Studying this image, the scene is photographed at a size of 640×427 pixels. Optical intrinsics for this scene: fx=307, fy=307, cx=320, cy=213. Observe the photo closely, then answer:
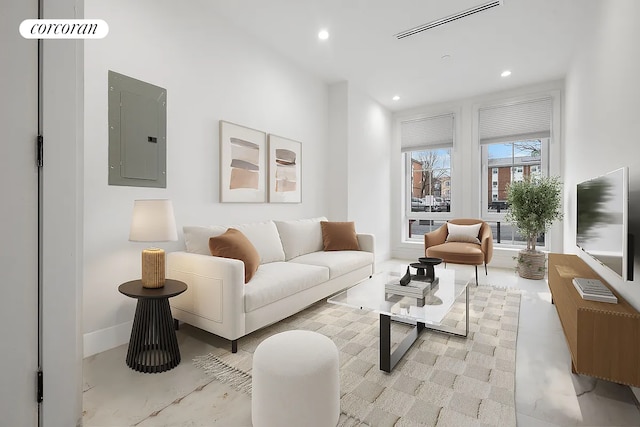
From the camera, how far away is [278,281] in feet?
8.31

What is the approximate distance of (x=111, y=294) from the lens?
7.73ft

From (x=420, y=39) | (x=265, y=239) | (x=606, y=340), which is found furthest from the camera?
(x=420, y=39)

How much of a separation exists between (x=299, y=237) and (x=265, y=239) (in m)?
0.59

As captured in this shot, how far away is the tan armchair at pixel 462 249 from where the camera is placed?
3994 millimetres

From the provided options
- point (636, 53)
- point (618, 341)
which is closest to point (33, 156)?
point (618, 341)

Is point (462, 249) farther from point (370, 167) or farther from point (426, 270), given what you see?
point (370, 167)

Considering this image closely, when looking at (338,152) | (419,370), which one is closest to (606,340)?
(419,370)

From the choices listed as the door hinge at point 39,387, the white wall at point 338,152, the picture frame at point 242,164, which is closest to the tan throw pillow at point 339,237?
the white wall at point 338,152

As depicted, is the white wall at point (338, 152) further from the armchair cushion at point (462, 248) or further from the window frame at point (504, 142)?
the window frame at point (504, 142)

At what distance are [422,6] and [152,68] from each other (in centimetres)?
261

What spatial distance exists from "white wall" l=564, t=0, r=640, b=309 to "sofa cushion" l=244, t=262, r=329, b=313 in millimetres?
2191

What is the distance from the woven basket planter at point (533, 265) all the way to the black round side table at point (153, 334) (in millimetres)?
4547

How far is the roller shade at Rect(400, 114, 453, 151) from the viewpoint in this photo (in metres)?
5.73

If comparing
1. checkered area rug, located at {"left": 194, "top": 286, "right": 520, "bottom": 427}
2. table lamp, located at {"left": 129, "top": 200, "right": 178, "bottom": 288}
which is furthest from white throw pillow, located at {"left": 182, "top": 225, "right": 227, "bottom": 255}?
checkered area rug, located at {"left": 194, "top": 286, "right": 520, "bottom": 427}
